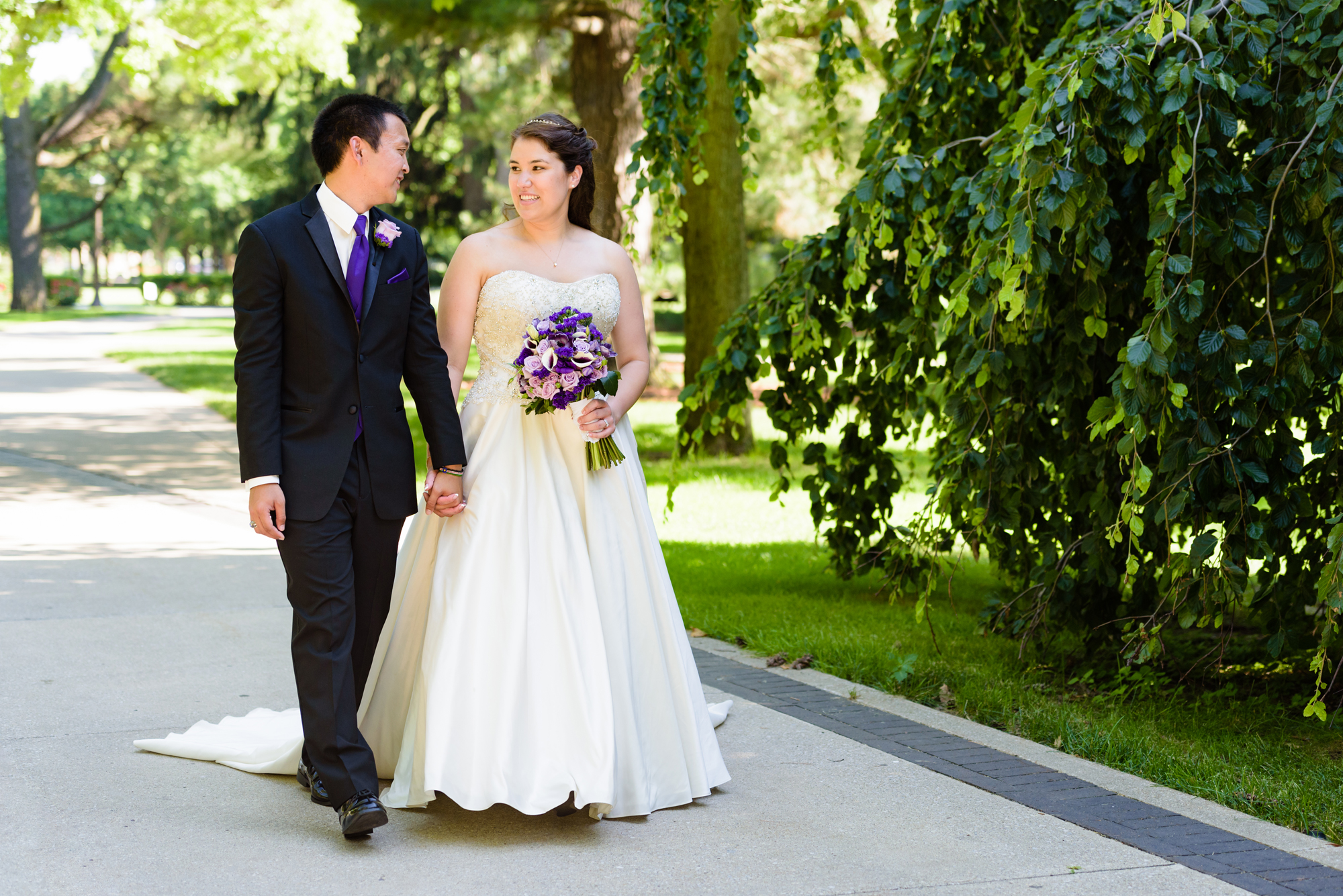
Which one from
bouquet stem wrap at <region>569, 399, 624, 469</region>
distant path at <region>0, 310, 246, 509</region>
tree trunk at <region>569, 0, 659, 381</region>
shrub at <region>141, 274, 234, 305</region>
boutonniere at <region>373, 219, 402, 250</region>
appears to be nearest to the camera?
boutonniere at <region>373, 219, 402, 250</region>

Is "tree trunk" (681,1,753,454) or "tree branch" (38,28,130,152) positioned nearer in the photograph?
"tree trunk" (681,1,753,454)

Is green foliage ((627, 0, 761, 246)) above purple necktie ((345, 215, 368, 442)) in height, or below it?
above

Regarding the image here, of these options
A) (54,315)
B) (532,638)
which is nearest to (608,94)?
(532,638)

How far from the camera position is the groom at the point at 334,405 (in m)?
3.66

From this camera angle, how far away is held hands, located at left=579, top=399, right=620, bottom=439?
405cm

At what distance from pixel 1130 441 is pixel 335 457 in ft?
7.90

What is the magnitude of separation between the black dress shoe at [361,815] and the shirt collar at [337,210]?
162 cm

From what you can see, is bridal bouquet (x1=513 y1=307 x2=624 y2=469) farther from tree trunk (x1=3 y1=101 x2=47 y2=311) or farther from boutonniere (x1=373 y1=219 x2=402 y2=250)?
tree trunk (x1=3 y1=101 x2=47 y2=311)

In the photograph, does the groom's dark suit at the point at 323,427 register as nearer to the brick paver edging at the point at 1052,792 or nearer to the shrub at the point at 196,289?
the brick paver edging at the point at 1052,792

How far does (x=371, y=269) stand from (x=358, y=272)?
4cm

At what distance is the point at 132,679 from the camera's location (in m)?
5.44

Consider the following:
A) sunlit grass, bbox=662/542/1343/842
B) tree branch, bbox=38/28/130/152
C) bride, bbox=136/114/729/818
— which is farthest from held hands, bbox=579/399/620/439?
tree branch, bbox=38/28/130/152

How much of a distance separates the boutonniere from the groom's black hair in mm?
215

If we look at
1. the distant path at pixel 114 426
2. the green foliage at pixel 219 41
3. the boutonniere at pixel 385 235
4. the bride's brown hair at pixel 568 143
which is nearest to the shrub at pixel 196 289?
the distant path at pixel 114 426
